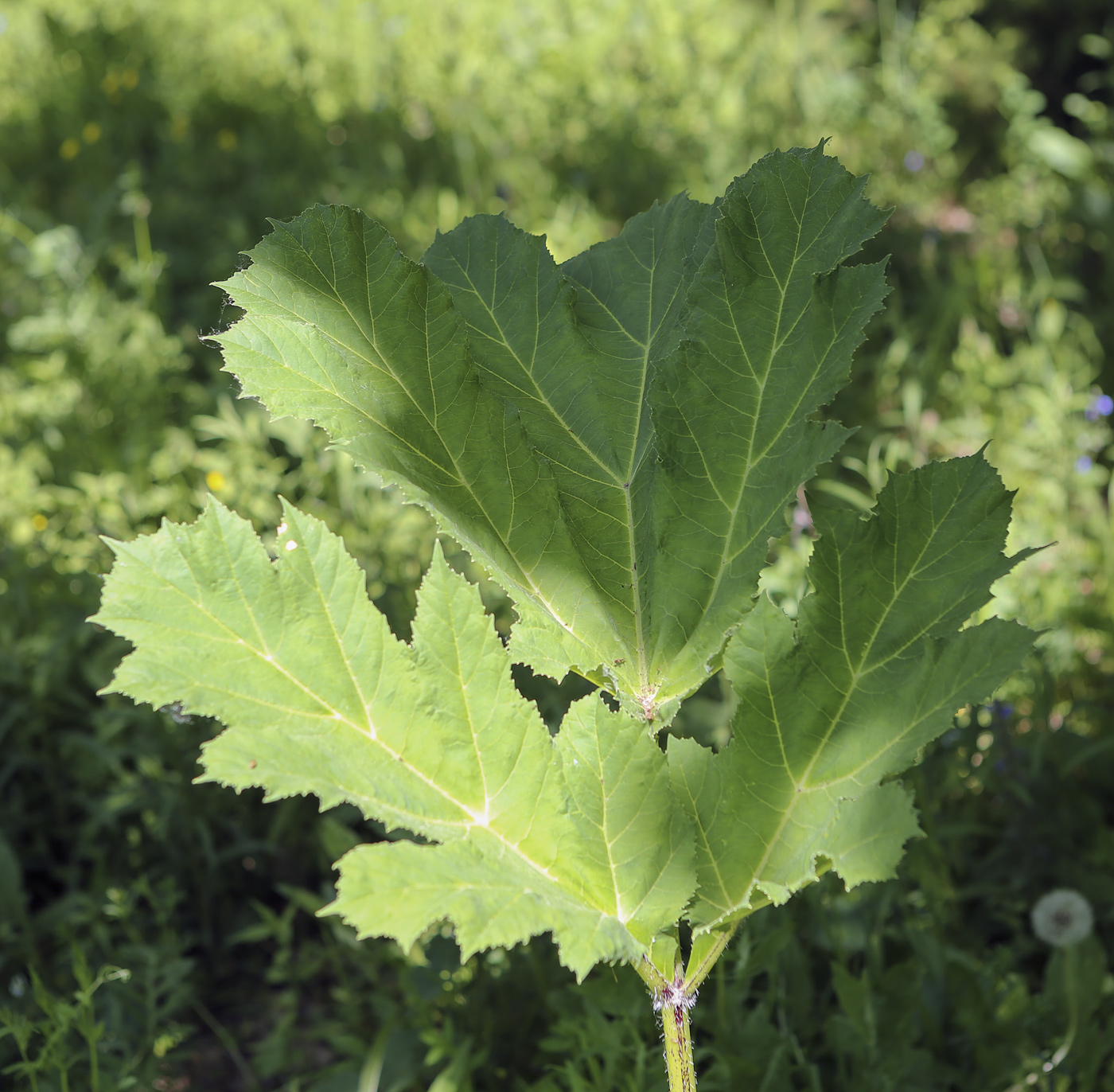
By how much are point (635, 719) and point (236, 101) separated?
527cm

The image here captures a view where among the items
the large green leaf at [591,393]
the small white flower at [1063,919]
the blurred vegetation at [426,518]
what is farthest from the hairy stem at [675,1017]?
the small white flower at [1063,919]

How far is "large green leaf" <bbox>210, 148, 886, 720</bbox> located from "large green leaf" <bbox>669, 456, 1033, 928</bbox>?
5 centimetres

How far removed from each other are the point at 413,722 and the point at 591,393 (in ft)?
1.03

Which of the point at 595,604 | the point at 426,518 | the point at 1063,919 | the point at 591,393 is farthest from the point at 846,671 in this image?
the point at 426,518

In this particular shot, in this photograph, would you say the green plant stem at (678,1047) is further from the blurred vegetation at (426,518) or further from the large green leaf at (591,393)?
the blurred vegetation at (426,518)

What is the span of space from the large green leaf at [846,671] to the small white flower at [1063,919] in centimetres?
112

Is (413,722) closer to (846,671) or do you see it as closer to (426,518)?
(846,671)

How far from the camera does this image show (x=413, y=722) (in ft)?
2.42

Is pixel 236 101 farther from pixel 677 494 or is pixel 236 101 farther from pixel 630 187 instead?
pixel 677 494

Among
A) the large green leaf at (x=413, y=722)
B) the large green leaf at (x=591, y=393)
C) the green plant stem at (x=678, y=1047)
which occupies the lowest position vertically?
the green plant stem at (x=678, y=1047)

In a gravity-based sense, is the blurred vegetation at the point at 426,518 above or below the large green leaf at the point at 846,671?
above

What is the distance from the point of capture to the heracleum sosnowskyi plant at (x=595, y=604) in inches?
27.8

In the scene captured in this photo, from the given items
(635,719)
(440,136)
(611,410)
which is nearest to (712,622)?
(635,719)

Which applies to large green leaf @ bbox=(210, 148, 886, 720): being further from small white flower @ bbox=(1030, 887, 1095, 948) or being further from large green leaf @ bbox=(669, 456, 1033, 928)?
small white flower @ bbox=(1030, 887, 1095, 948)
